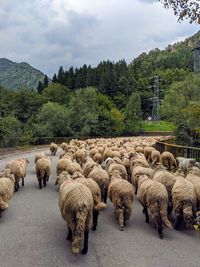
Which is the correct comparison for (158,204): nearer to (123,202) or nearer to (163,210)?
(163,210)

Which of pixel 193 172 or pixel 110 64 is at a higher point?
pixel 110 64

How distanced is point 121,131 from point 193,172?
70955 millimetres

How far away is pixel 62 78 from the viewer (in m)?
118

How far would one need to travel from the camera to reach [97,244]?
801 cm

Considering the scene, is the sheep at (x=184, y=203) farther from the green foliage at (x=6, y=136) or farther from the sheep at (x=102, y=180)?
the green foliage at (x=6, y=136)

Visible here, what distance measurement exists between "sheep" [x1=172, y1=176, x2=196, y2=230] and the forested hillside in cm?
666

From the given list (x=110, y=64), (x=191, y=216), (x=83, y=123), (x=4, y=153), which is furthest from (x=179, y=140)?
(x=110, y=64)

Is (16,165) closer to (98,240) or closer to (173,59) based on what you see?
(98,240)

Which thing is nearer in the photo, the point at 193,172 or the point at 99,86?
the point at 193,172

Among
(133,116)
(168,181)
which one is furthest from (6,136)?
(133,116)

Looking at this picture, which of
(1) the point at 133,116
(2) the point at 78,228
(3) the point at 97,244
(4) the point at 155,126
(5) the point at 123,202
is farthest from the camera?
(4) the point at 155,126

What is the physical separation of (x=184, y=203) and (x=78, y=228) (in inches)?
113

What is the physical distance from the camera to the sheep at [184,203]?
874 centimetres

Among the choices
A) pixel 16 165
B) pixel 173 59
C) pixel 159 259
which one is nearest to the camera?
pixel 159 259
